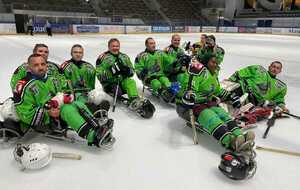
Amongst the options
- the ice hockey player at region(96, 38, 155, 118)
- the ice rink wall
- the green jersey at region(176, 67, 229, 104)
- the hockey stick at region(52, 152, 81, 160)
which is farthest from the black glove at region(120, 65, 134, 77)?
the ice rink wall

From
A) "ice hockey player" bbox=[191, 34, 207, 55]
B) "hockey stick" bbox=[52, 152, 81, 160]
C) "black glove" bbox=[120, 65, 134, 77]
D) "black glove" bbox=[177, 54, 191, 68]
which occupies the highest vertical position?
"ice hockey player" bbox=[191, 34, 207, 55]

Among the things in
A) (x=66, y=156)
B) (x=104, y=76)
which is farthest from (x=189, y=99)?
(x=104, y=76)

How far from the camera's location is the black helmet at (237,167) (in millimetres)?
2340

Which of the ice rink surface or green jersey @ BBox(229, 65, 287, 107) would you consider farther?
green jersey @ BBox(229, 65, 287, 107)

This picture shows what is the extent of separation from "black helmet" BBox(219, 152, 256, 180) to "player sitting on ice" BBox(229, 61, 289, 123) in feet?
4.85

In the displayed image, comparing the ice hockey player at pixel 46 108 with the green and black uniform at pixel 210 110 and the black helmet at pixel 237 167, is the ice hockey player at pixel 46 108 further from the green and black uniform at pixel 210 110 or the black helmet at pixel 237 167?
the black helmet at pixel 237 167

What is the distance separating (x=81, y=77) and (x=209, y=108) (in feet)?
5.93

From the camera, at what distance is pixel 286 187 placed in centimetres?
242

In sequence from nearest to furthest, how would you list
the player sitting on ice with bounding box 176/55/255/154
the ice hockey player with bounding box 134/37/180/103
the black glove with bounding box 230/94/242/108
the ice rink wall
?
1. the player sitting on ice with bounding box 176/55/255/154
2. the black glove with bounding box 230/94/242/108
3. the ice hockey player with bounding box 134/37/180/103
4. the ice rink wall

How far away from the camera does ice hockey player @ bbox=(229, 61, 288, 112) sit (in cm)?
386

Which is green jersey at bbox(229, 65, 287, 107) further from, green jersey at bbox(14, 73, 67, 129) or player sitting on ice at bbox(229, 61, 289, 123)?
green jersey at bbox(14, 73, 67, 129)

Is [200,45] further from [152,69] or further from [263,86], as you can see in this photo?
[263,86]

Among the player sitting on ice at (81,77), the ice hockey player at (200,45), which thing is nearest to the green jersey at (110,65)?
the player sitting on ice at (81,77)

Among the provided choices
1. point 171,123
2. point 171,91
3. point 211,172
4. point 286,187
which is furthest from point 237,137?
point 171,91
